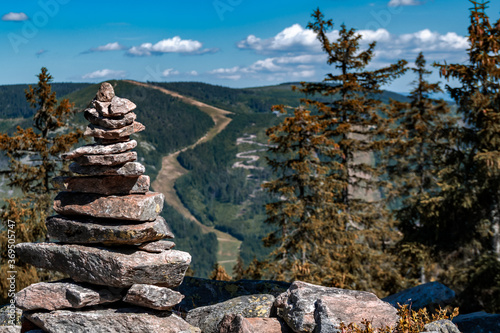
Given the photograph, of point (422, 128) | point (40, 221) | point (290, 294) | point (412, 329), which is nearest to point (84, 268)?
point (290, 294)

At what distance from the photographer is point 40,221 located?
25.2 m

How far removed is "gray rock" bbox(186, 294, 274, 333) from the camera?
1084cm

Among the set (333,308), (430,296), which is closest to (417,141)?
(430,296)

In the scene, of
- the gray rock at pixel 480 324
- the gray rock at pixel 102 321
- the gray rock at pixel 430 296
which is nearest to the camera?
the gray rock at pixel 102 321

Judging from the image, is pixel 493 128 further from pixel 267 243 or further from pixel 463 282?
pixel 267 243

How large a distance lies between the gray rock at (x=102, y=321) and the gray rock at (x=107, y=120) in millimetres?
4426

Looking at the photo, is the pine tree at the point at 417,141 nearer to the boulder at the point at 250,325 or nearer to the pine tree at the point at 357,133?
the pine tree at the point at 357,133

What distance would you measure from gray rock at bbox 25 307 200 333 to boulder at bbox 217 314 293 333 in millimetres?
1274

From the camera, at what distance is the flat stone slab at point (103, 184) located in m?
10.3

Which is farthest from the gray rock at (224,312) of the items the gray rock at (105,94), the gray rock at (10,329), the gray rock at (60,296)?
the gray rock at (105,94)

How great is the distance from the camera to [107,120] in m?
9.98

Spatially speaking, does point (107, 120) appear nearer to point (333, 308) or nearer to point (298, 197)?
point (333, 308)

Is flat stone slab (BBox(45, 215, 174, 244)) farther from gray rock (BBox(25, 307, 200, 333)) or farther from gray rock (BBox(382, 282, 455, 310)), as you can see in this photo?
gray rock (BBox(382, 282, 455, 310))

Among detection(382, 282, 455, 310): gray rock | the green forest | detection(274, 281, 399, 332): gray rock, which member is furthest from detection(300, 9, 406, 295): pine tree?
detection(274, 281, 399, 332): gray rock
